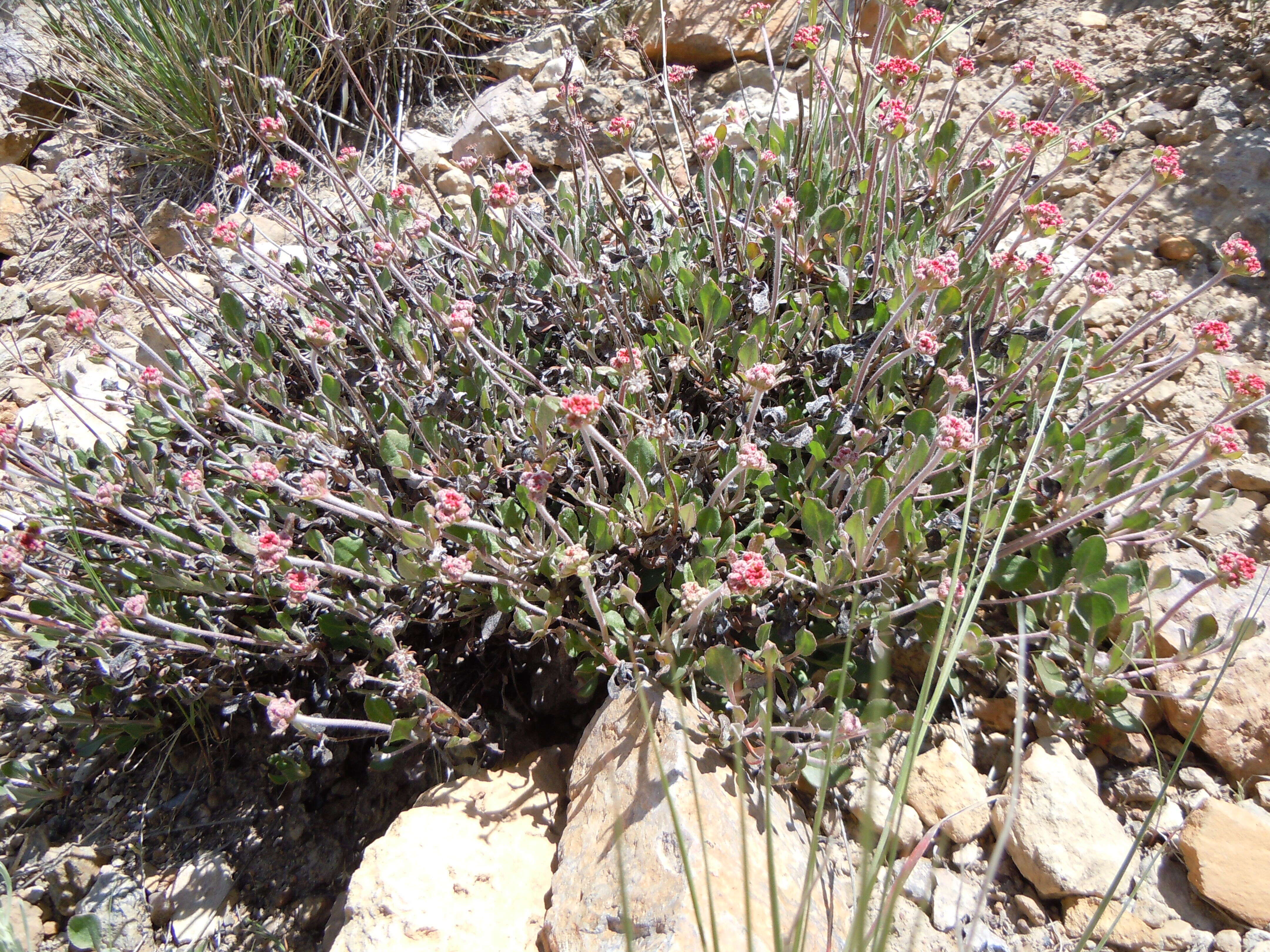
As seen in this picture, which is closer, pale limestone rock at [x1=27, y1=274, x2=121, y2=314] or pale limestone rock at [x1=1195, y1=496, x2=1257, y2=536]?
pale limestone rock at [x1=1195, y1=496, x2=1257, y2=536]

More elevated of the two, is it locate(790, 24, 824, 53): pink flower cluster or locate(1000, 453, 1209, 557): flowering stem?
locate(790, 24, 824, 53): pink flower cluster

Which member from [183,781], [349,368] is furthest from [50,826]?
[349,368]

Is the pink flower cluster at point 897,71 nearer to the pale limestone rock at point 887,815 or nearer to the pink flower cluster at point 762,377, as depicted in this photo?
the pink flower cluster at point 762,377

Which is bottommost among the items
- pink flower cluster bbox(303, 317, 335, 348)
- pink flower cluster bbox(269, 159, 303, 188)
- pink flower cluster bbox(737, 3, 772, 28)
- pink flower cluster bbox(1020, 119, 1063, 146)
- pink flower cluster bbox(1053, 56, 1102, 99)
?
pink flower cluster bbox(303, 317, 335, 348)

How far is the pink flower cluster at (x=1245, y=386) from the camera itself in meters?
2.13

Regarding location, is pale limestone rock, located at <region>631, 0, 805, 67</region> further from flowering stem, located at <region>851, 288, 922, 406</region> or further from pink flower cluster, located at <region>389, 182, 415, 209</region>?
flowering stem, located at <region>851, 288, 922, 406</region>

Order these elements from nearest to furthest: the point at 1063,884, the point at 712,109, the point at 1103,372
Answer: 1. the point at 1063,884
2. the point at 1103,372
3. the point at 712,109

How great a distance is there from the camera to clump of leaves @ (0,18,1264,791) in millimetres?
2256

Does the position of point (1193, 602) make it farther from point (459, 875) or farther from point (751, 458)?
point (459, 875)

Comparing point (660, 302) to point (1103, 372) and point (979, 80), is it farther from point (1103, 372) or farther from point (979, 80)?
point (979, 80)

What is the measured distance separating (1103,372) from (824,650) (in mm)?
1472

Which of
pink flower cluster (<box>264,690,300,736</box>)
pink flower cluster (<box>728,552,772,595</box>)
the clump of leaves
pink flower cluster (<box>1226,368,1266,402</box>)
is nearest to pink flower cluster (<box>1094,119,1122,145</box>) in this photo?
the clump of leaves

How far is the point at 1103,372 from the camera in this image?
9.50 ft

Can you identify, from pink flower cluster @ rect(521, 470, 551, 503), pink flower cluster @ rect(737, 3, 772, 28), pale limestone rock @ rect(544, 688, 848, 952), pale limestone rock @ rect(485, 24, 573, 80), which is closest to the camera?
pale limestone rock @ rect(544, 688, 848, 952)
